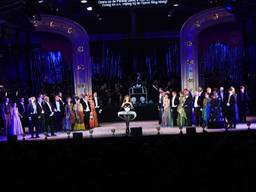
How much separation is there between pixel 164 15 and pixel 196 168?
20.7m

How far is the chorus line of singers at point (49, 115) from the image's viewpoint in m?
17.2

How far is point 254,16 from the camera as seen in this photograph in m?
18.0

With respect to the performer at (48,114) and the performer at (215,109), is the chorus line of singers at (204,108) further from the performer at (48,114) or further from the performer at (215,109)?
the performer at (48,114)

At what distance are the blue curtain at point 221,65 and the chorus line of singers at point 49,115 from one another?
6.41 metres

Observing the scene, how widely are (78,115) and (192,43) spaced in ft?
20.5

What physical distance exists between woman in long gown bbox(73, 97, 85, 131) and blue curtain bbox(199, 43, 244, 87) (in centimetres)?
660

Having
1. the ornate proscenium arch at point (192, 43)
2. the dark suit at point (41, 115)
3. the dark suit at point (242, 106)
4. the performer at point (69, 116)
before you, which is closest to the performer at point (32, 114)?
the dark suit at point (41, 115)

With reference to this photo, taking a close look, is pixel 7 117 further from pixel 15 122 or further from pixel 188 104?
pixel 188 104

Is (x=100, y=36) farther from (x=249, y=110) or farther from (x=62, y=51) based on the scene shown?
(x=249, y=110)

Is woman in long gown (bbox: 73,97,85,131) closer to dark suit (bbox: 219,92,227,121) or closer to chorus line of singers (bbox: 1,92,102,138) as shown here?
chorus line of singers (bbox: 1,92,102,138)

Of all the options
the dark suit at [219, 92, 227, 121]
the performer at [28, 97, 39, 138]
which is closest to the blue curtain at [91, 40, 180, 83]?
the dark suit at [219, 92, 227, 121]

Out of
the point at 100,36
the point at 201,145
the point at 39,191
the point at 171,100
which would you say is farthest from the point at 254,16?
the point at 39,191

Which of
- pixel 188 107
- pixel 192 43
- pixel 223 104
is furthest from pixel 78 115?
pixel 192 43

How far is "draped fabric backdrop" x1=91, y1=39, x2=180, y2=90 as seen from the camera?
25.0 m
